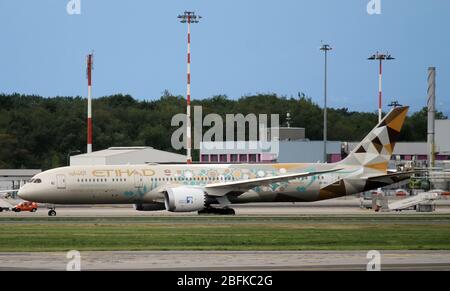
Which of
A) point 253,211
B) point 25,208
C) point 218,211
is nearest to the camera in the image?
point 218,211

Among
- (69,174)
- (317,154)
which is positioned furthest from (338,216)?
(317,154)

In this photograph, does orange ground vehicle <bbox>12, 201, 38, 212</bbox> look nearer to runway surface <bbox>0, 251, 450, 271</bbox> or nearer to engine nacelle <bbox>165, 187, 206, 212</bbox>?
engine nacelle <bbox>165, 187, 206, 212</bbox>

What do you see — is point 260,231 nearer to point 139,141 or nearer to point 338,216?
point 338,216

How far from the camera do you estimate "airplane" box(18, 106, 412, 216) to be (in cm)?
6216

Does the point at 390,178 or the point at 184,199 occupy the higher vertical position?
the point at 390,178

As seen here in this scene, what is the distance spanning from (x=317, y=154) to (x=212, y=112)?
141ft

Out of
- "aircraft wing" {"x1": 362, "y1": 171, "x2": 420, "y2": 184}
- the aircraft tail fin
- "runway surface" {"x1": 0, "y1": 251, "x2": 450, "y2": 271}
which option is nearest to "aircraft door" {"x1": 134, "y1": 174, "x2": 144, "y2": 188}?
the aircraft tail fin

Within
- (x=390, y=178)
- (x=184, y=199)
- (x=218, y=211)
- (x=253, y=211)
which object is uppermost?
(x=390, y=178)

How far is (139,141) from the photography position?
146 m

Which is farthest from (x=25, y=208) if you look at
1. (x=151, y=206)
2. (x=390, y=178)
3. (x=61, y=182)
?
(x=390, y=178)

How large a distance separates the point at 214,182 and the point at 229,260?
32.6m

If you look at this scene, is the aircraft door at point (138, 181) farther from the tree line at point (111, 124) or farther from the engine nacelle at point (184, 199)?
the tree line at point (111, 124)

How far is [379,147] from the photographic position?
67.4 meters

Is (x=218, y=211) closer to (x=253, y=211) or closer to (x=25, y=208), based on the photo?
(x=253, y=211)
